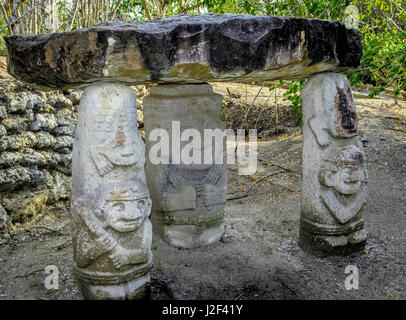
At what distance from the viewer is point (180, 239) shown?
3.39 meters

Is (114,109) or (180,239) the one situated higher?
(114,109)

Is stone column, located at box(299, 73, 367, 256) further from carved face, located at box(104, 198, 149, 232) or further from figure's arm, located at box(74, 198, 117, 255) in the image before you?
figure's arm, located at box(74, 198, 117, 255)

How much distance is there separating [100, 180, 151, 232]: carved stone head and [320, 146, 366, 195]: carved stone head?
4.66ft

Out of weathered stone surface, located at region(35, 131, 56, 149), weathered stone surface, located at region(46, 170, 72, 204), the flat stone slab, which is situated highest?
the flat stone slab

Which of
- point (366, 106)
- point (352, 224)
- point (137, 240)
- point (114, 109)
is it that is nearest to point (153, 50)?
point (114, 109)

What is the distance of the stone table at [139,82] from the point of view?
2186 mm

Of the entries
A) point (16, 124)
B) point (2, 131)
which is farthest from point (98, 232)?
point (16, 124)

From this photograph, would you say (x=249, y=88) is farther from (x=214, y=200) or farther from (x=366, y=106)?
(x=214, y=200)

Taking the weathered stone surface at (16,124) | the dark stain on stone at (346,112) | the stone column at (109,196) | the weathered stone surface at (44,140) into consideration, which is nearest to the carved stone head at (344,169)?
the dark stain on stone at (346,112)

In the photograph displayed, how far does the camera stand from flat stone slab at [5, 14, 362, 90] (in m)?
2.16

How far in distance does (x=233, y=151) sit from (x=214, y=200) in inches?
112

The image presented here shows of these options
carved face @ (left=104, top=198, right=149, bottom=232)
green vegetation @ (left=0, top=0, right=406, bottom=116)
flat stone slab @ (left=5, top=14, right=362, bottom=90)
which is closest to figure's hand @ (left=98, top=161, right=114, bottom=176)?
carved face @ (left=104, top=198, right=149, bottom=232)

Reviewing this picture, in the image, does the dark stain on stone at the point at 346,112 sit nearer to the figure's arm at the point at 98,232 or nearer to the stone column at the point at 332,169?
the stone column at the point at 332,169
